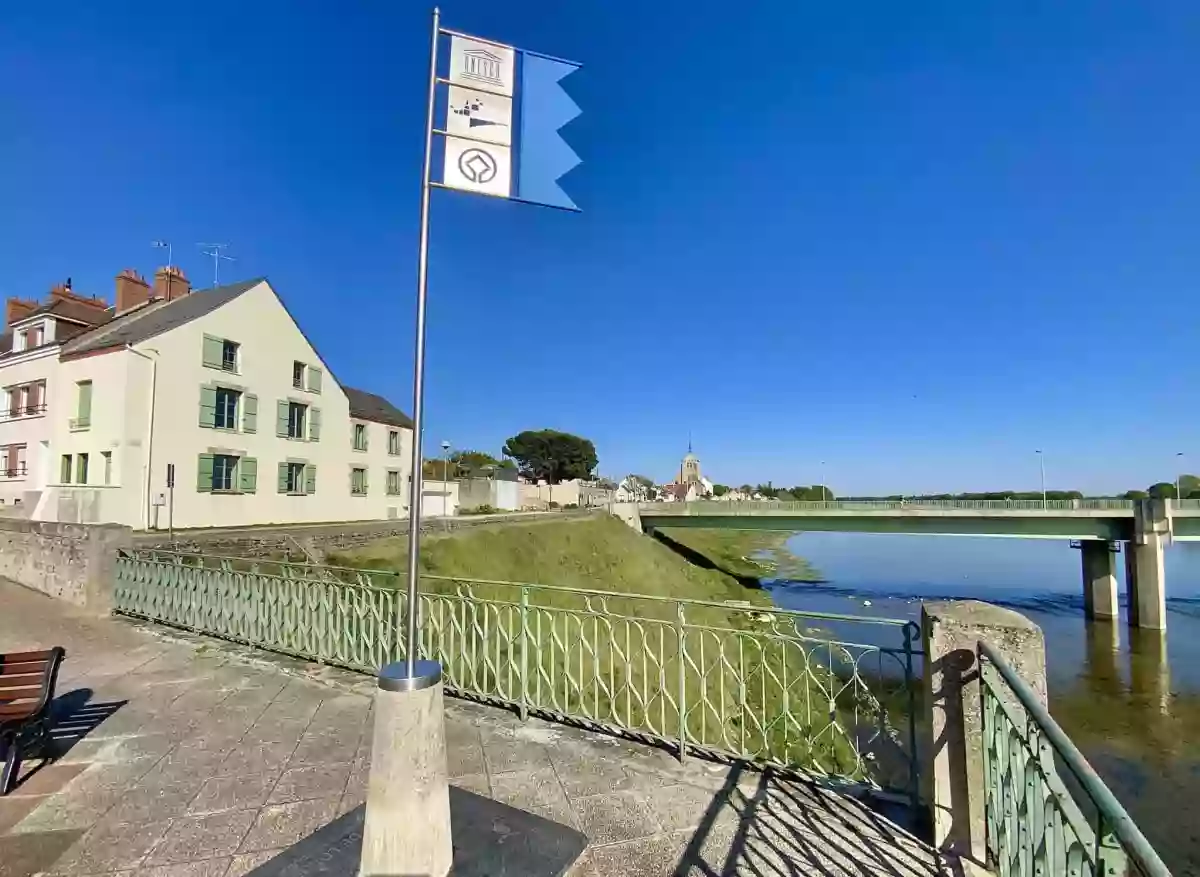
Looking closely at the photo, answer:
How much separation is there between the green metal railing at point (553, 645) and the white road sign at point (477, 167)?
304 centimetres

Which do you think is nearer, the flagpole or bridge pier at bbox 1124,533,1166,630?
the flagpole

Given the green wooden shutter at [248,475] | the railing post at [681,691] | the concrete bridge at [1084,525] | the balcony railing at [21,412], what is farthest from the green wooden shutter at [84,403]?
the concrete bridge at [1084,525]

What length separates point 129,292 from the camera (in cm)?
2403

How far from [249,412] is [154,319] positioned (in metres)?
4.67

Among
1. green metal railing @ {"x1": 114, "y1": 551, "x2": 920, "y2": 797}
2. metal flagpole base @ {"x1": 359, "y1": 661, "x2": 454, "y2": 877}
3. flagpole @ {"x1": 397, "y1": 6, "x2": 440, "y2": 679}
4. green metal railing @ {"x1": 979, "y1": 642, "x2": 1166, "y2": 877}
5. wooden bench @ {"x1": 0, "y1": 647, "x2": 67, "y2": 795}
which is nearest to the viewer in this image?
green metal railing @ {"x1": 979, "y1": 642, "x2": 1166, "y2": 877}

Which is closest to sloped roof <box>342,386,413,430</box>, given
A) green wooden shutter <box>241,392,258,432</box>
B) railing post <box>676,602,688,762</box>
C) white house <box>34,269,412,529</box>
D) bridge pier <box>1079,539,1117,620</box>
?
white house <box>34,269,412,529</box>

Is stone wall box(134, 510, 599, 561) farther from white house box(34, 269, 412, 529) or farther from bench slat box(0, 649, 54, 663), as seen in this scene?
bench slat box(0, 649, 54, 663)

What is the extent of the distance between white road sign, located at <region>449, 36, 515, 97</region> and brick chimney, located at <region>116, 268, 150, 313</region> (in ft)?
92.1

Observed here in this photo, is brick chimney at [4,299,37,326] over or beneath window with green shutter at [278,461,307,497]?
over

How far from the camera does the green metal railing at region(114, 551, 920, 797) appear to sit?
4.09 meters

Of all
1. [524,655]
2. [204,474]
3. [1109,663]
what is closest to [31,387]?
[204,474]

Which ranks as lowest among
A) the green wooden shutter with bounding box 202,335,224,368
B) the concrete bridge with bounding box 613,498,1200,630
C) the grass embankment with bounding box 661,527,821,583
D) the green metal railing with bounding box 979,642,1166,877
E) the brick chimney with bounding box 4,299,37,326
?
the grass embankment with bounding box 661,527,821,583

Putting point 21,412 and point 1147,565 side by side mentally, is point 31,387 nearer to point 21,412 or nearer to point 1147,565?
point 21,412

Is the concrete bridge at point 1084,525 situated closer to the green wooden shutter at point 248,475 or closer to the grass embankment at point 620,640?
the grass embankment at point 620,640
